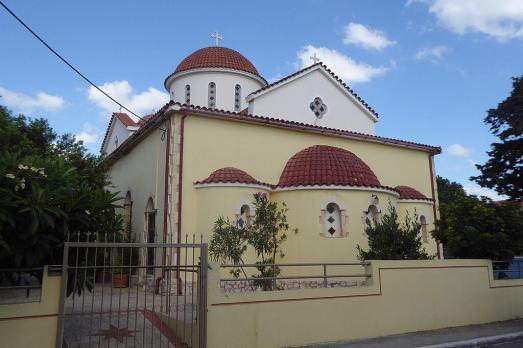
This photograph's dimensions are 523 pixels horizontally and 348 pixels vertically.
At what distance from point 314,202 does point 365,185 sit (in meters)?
1.86

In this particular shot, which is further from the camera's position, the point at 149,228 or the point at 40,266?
the point at 149,228

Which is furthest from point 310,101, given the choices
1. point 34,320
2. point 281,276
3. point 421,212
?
point 34,320

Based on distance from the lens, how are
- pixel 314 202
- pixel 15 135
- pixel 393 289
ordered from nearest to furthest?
pixel 393 289 < pixel 314 202 < pixel 15 135

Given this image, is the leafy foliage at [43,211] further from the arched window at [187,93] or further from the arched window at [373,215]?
the arched window at [187,93]

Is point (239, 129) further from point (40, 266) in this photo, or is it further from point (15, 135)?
point (40, 266)

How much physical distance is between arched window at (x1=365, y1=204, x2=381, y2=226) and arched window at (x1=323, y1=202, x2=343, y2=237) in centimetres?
102

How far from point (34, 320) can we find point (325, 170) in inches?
389

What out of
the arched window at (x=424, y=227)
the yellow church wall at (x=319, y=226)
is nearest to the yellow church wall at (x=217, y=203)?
the yellow church wall at (x=319, y=226)

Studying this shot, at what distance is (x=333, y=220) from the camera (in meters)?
13.6

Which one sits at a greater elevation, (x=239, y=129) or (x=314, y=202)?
(x=239, y=129)

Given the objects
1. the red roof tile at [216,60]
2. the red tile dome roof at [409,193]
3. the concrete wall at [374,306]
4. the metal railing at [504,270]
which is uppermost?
the red roof tile at [216,60]

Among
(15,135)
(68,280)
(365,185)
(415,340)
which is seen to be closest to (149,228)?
(15,135)

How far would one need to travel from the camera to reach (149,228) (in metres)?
15.1

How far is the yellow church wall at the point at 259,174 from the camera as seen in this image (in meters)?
13.2
